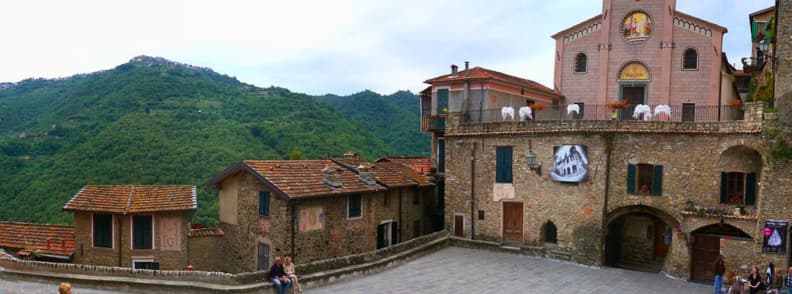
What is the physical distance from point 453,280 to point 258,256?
873cm

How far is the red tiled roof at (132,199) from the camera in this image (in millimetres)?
20547

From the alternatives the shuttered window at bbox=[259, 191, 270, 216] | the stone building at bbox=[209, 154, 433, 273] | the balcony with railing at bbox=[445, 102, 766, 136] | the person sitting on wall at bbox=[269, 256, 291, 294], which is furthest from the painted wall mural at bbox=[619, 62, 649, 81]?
the person sitting on wall at bbox=[269, 256, 291, 294]

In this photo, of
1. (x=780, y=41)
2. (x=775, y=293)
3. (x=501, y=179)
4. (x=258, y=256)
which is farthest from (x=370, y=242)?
(x=780, y=41)

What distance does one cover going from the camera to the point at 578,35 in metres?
28.0

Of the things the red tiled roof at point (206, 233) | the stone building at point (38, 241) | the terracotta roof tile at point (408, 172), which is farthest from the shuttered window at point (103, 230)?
the terracotta roof tile at point (408, 172)

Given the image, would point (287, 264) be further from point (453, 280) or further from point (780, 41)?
point (780, 41)

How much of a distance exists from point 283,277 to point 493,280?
7613 mm

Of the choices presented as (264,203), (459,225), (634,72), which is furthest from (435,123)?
(264,203)

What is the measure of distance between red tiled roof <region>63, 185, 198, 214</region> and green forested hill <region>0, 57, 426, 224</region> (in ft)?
34.0

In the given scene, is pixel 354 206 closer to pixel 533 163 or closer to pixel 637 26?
pixel 533 163

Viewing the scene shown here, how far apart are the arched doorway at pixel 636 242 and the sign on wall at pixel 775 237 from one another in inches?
190

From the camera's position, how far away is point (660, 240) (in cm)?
2327

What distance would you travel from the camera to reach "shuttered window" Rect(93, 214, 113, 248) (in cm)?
2089

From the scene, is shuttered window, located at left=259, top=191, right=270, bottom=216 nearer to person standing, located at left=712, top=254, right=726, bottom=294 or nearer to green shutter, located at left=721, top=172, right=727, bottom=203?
person standing, located at left=712, top=254, right=726, bottom=294
